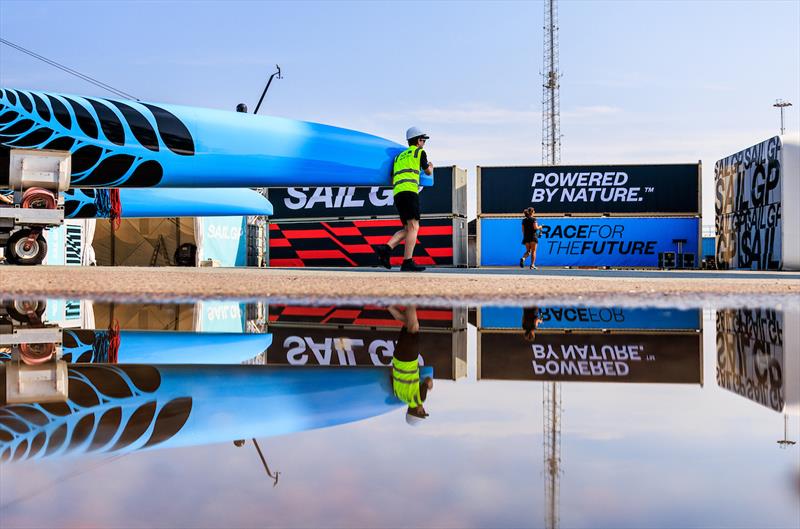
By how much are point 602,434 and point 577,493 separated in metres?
0.42

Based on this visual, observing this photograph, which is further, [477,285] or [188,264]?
[188,264]

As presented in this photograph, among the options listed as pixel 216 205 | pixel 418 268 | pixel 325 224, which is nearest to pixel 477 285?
pixel 418 268

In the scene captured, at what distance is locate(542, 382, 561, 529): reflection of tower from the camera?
1224mm

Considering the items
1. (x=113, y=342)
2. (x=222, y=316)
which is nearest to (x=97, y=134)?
(x=222, y=316)

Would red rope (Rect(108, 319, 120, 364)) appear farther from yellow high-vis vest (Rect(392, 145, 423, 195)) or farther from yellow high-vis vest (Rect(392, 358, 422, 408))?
yellow high-vis vest (Rect(392, 145, 423, 195))

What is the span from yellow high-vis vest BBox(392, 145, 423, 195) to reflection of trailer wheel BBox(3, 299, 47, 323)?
6.07m

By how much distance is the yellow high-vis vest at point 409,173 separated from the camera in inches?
426

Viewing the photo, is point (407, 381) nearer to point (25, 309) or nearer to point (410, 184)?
point (25, 309)

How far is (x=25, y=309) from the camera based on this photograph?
4.84 meters

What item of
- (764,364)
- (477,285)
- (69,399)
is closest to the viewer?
(69,399)

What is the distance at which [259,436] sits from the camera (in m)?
1.66

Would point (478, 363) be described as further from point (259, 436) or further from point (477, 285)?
point (477, 285)

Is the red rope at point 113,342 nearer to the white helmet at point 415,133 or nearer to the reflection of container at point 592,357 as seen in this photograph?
the reflection of container at point 592,357

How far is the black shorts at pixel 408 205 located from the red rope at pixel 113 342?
266 inches
